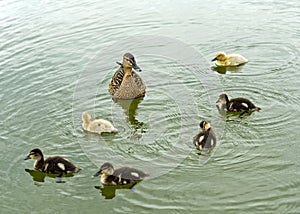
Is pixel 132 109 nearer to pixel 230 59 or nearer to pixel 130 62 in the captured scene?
pixel 130 62

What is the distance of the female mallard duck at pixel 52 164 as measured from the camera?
4.77 m

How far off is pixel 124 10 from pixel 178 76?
406cm

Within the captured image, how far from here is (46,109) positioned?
247 inches

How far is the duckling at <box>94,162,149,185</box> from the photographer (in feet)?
15.0

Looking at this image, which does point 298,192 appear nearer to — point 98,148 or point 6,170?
point 98,148

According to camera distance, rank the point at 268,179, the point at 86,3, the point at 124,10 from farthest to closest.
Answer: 1. the point at 86,3
2. the point at 124,10
3. the point at 268,179

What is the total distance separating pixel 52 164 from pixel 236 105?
2264 mm

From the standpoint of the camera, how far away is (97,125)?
5543mm

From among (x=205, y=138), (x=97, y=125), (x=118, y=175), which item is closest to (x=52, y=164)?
(x=118, y=175)

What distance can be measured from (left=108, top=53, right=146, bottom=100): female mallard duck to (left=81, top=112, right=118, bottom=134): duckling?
108 centimetres

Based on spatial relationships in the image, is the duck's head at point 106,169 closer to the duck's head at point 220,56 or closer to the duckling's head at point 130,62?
the duckling's head at point 130,62

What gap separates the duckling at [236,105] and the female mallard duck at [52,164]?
78.4 inches

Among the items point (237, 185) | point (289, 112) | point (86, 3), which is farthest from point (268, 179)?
point (86, 3)

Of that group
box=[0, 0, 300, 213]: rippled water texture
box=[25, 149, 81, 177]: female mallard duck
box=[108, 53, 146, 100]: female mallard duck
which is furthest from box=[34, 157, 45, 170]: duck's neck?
box=[108, 53, 146, 100]: female mallard duck
